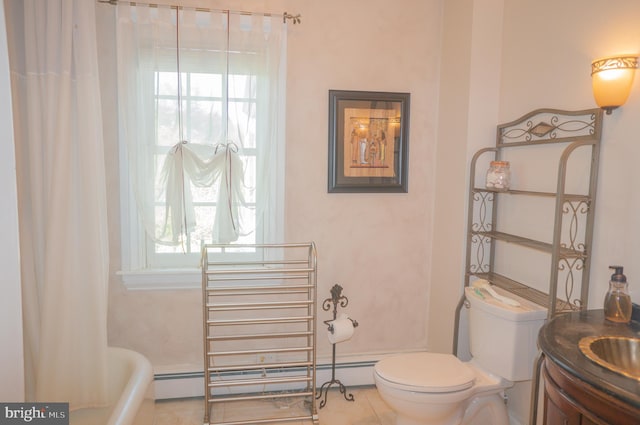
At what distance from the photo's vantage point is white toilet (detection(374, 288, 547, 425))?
1.89 metres

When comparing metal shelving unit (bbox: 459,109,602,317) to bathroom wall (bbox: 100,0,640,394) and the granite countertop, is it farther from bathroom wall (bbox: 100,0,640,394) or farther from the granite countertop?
the granite countertop

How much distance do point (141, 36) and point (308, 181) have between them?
1188 millimetres

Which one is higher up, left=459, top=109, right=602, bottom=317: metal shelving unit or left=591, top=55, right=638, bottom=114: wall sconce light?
left=591, top=55, right=638, bottom=114: wall sconce light

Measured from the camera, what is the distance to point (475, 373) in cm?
207

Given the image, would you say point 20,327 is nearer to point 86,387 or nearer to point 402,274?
point 86,387

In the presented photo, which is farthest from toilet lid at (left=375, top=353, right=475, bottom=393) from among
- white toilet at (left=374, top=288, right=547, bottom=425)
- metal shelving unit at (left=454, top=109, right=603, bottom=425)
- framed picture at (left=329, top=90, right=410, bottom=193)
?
framed picture at (left=329, top=90, right=410, bottom=193)

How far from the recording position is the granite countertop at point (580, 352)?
41.6 inches

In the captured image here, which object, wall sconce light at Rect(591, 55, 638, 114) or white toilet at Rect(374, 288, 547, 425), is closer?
wall sconce light at Rect(591, 55, 638, 114)

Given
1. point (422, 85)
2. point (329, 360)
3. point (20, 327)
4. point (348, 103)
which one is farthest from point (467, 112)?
point (20, 327)

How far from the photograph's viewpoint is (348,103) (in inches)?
102

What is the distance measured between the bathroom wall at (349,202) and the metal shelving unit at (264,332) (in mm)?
136

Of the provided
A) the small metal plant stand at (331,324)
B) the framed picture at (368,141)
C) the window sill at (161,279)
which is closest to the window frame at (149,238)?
the window sill at (161,279)

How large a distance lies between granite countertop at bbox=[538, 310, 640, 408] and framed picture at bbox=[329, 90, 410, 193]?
52.9 inches

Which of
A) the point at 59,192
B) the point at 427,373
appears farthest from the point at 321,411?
the point at 59,192
